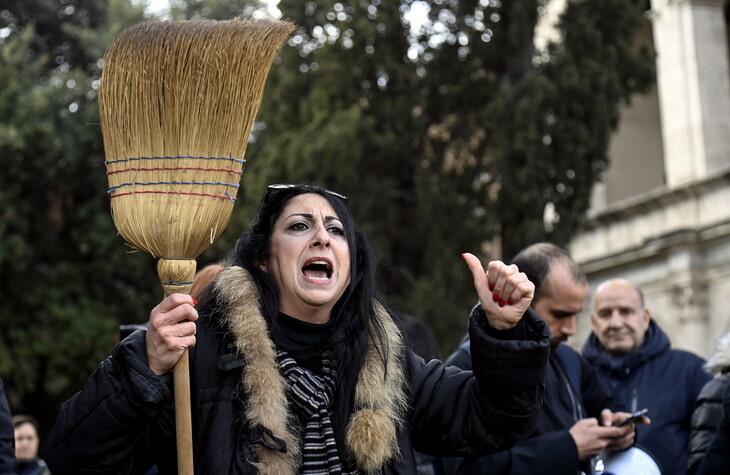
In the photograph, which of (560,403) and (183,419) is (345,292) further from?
(560,403)

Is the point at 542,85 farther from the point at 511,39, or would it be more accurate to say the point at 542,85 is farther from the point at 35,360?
the point at 35,360

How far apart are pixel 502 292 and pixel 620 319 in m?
3.31

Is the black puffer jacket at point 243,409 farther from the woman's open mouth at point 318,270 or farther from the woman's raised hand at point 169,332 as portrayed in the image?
the woman's open mouth at point 318,270

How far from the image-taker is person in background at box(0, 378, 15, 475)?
4551 millimetres

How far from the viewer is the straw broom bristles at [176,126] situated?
138 inches

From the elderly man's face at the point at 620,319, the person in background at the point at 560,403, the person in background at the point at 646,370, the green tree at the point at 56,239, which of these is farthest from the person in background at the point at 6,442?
the green tree at the point at 56,239

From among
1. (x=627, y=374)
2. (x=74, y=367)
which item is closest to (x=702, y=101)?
(x=74, y=367)

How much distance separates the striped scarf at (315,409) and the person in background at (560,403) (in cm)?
132

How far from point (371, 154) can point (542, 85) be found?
261cm

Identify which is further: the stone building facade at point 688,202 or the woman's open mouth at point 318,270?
the stone building facade at point 688,202

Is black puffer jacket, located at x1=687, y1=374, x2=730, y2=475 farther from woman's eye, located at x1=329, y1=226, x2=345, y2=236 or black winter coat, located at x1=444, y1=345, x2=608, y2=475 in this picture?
woman's eye, located at x1=329, y1=226, x2=345, y2=236

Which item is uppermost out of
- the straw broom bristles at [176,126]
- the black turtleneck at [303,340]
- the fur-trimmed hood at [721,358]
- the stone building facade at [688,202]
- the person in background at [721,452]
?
the stone building facade at [688,202]

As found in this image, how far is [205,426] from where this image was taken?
344 centimetres

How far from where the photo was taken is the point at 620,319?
21.6 ft
